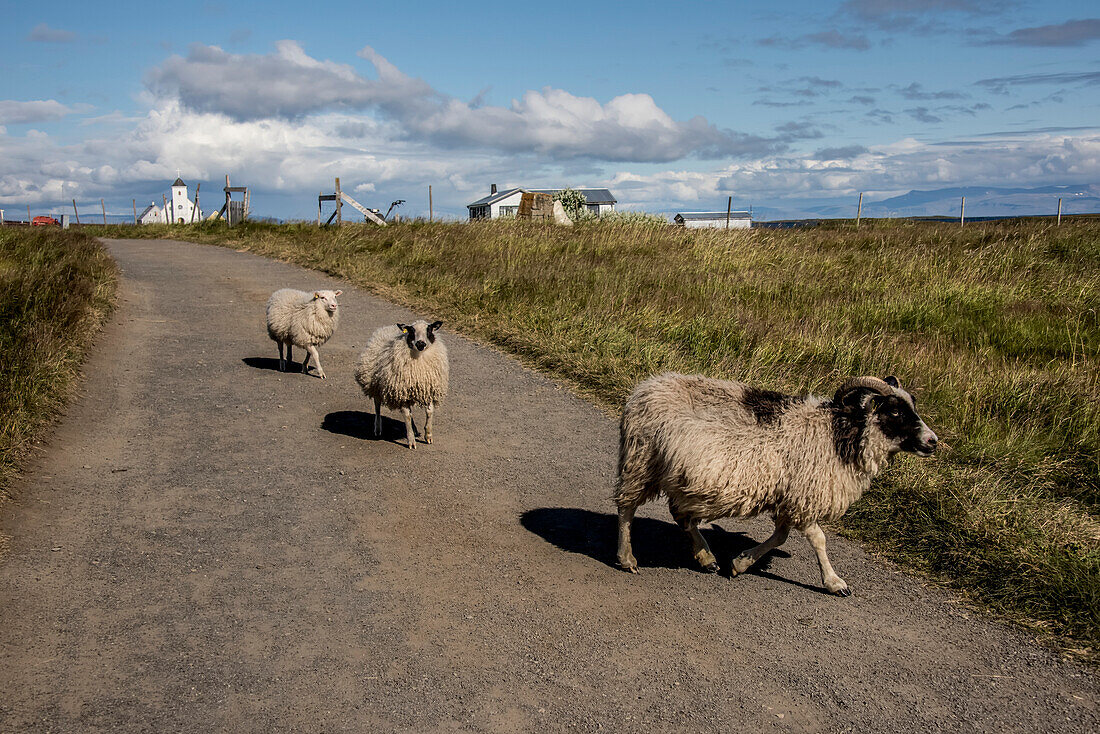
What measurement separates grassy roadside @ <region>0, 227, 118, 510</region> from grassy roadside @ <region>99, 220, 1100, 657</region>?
5.45m

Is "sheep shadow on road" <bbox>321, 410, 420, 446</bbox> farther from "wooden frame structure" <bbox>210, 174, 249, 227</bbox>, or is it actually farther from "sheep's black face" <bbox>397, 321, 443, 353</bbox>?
"wooden frame structure" <bbox>210, 174, 249, 227</bbox>

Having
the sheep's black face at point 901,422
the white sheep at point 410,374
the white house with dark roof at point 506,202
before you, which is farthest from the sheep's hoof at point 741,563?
the white house with dark roof at point 506,202

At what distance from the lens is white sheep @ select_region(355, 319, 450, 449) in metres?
8.23

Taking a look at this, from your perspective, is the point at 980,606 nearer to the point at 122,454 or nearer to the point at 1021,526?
the point at 1021,526

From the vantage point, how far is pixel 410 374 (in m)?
8.22

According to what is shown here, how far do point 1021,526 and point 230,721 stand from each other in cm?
549

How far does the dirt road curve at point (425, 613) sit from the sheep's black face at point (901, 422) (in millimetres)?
1067

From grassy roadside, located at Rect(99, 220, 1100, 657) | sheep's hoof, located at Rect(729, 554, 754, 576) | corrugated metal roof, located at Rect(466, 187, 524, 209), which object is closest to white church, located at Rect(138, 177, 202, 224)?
corrugated metal roof, located at Rect(466, 187, 524, 209)

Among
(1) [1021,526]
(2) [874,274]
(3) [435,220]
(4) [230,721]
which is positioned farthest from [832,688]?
(3) [435,220]

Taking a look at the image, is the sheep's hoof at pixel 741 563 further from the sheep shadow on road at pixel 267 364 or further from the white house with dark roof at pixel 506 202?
the white house with dark roof at pixel 506 202

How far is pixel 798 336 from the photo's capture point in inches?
448

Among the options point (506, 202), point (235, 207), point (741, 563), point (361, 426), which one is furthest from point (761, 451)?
point (506, 202)

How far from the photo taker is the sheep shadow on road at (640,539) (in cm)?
576

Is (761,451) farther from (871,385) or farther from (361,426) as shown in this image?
(361,426)
